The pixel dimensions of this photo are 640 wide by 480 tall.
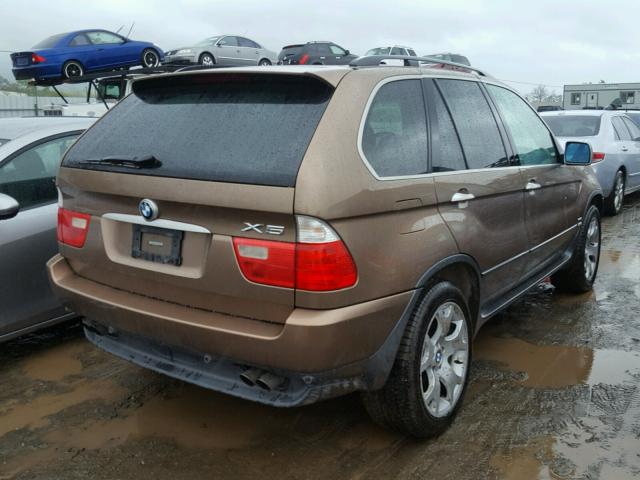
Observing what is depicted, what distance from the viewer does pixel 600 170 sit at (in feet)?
29.1

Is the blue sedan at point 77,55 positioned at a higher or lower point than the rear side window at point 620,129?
higher

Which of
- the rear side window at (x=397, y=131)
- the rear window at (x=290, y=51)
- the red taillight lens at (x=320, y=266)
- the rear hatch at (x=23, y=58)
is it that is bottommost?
the red taillight lens at (x=320, y=266)

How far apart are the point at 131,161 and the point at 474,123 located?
1.92m

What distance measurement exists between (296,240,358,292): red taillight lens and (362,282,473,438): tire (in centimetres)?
56

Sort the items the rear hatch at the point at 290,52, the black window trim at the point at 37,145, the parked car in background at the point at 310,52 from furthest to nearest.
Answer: the rear hatch at the point at 290,52 < the parked car in background at the point at 310,52 < the black window trim at the point at 37,145

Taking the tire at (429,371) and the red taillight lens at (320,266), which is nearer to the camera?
the red taillight lens at (320,266)

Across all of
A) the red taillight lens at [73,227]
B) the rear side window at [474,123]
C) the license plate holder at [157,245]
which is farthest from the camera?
the rear side window at [474,123]

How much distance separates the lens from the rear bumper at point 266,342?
236 centimetres

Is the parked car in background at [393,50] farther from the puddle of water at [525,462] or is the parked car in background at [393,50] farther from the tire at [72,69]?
the puddle of water at [525,462]

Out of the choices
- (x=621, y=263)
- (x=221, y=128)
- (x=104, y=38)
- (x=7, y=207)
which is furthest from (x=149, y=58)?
(x=221, y=128)

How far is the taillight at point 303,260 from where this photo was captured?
2.32 m

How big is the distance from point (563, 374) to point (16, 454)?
3124mm

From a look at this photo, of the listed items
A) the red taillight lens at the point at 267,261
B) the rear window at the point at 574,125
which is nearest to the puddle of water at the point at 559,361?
the red taillight lens at the point at 267,261

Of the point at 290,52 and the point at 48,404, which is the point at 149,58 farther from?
the point at 48,404
